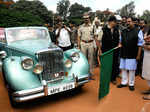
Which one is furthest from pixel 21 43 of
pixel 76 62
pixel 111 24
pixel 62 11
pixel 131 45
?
pixel 62 11

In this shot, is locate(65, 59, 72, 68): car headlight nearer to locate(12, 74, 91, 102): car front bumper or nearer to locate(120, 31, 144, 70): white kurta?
locate(12, 74, 91, 102): car front bumper

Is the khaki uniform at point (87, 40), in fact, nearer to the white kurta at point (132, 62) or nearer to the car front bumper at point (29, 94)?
the white kurta at point (132, 62)

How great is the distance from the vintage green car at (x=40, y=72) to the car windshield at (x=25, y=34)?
38 cm

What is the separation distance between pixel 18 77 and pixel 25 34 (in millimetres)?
1947

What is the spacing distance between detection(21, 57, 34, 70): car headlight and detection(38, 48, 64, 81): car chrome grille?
0.64ft

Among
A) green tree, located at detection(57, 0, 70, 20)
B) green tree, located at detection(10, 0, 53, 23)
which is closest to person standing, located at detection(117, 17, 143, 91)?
green tree, located at detection(10, 0, 53, 23)

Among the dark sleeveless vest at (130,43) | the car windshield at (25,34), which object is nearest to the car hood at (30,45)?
the car windshield at (25,34)

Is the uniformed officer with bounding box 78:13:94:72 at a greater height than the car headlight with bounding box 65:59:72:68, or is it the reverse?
the uniformed officer with bounding box 78:13:94:72

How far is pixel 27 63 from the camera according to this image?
3.10m

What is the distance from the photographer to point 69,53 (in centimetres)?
384

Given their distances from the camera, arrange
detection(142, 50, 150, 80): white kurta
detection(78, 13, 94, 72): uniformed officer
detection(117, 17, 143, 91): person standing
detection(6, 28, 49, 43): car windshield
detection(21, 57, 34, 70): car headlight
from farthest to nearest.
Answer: detection(78, 13, 94, 72): uniformed officer → detection(6, 28, 49, 43): car windshield → detection(117, 17, 143, 91): person standing → detection(142, 50, 150, 80): white kurta → detection(21, 57, 34, 70): car headlight

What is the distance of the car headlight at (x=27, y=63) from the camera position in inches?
120

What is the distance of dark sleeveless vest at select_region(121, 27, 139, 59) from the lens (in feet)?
12.1

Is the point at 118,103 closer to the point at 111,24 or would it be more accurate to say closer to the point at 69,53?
the point at 69,53
